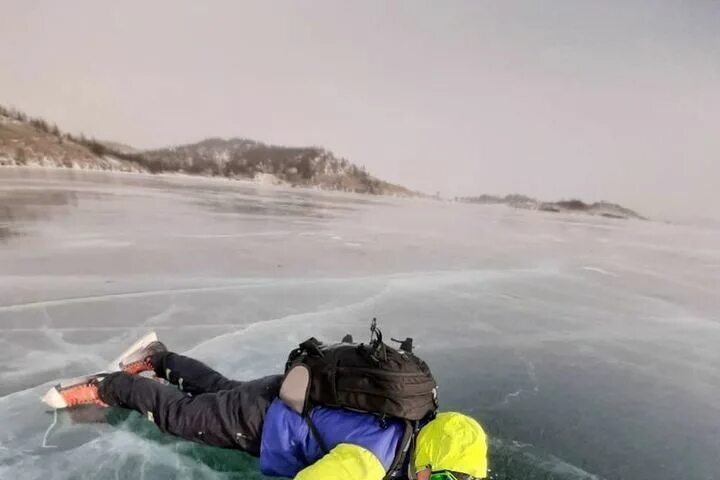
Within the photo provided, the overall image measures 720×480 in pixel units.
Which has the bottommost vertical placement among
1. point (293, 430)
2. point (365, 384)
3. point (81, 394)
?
point (81, 394)

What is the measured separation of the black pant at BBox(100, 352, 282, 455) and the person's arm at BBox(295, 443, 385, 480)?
0.39m

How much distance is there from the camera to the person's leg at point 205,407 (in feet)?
5.94

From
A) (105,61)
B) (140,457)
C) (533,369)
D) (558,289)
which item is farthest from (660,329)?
(105,61)

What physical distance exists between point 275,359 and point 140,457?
92 cm

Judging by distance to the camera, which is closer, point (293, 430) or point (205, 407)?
point (293, 430)

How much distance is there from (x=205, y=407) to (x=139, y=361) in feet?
1.97

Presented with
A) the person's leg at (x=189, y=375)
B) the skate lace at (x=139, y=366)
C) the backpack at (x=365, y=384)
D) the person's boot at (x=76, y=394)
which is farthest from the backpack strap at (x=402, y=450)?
the skate lace at (x=139, y=366)

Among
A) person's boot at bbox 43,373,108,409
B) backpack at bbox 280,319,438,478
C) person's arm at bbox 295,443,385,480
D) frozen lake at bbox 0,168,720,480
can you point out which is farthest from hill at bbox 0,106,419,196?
person's arm at bbox 295,443,385,480

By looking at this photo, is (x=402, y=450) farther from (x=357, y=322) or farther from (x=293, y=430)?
(x=357, y=322)

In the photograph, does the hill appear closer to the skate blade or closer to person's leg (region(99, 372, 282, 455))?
the skate blade

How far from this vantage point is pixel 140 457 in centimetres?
178

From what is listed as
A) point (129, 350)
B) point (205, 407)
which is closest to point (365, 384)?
point (205, 407)

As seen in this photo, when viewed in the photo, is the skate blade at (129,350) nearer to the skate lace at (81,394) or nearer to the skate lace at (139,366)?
the skate lace at (139,366)

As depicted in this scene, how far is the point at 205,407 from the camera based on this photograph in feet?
6.20
